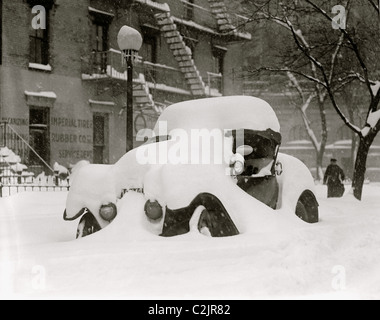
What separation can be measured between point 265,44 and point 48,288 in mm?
26694

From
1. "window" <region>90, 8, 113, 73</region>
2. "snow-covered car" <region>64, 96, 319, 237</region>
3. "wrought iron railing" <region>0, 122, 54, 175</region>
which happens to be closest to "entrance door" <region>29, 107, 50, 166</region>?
"wrought iron railing" <region>0, 122, 54, 175</region>

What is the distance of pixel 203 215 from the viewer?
6.09m

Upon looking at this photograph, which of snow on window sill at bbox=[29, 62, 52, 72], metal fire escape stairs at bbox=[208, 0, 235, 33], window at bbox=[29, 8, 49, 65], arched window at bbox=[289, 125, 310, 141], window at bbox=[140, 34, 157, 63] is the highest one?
metal fire escape stairs at bbox=[208, 0, 235, 33]

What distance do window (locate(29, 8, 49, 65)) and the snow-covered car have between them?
13.2m

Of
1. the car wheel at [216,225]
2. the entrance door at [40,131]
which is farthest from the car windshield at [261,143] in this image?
the entrance door at [40,131]

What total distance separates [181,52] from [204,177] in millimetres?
18473

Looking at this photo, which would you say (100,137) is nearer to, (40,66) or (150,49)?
(40,66)


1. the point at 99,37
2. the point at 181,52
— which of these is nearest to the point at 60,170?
the point at 99,37

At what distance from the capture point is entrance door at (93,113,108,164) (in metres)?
22.1

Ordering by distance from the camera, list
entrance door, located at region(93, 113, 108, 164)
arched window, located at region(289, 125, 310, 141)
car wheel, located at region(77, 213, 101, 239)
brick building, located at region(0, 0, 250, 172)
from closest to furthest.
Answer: car wheel, located at region(77, 213, 101, 239) < brick building, located at region(0, 0, 250, 172) < entrance door, located at region(93, 113, 108, 164) < arched window, located at region(289, 125, 310, 141)

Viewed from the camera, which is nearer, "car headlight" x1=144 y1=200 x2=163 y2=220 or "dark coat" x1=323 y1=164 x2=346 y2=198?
"car headlight" x1=144 y1=200 x2=163 y2=220

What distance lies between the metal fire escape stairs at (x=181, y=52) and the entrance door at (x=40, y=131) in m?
6.44

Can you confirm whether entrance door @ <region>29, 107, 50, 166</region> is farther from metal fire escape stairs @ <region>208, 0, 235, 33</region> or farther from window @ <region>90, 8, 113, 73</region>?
metal fire escape stairs @ <region>208, 0, 235, 33</region>
